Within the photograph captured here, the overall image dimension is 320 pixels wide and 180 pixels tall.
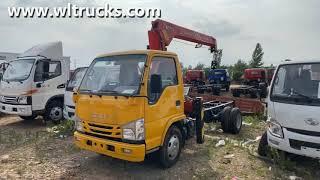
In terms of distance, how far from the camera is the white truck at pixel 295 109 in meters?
5.18

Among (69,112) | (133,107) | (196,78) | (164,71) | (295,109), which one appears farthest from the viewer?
(196,78)

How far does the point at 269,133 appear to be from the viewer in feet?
19.2

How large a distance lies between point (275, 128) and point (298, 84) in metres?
0.92

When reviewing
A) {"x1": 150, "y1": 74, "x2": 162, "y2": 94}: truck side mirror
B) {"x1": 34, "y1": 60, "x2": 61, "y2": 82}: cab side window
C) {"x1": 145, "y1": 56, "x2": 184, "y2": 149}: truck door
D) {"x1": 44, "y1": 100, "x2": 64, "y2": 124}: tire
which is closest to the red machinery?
{"x1": 44, "y1": 100, "x2": 64, "y2": 124}: tire

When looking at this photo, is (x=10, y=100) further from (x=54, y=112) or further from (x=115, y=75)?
(x=115, y=75)

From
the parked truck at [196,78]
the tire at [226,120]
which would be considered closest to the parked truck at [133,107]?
the tire at [226,120]

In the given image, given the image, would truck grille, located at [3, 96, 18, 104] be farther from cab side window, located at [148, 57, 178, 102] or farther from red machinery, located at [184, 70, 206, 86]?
red machinery, located at [184, 70, 206, 86]

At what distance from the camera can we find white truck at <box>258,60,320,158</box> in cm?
518

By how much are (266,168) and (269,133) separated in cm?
68

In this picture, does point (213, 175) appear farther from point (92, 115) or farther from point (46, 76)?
point (46, 76)

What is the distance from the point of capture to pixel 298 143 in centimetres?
533

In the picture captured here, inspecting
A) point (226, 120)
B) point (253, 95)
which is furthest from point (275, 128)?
point (253, 95)

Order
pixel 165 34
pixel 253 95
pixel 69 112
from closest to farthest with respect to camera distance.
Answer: pixel 69 112, pixel 165 34, pixel 253 95

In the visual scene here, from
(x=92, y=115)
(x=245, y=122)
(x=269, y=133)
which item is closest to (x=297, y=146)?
(x=269, y=133)
